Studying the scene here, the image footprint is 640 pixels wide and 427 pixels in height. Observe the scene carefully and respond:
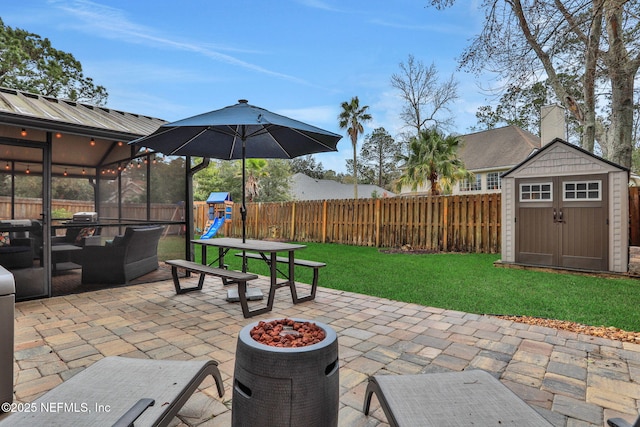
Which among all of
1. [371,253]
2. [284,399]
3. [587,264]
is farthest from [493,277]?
[284,399]

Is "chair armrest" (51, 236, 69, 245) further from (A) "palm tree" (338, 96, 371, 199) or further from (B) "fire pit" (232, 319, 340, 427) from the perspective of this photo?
(A) "palm tree" (338, 96, 371, 199)

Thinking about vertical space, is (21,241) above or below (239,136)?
below

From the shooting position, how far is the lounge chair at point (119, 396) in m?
1.32

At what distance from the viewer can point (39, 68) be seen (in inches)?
647

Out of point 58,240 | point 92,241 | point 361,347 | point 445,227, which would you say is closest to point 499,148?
point 445,227

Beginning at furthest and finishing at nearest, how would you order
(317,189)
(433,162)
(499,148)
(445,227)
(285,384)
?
(317,189), (499,148), (433,162), (445,227), (285,384)

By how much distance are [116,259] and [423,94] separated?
63.6ft

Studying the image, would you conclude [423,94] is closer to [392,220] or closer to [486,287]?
[392,220]

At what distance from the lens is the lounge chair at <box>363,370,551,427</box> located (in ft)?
4.41

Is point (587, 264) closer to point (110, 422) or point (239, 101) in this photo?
point (239, 101)

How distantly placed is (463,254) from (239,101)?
686cm

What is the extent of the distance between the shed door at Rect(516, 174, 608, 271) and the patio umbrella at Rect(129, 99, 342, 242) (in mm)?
4504

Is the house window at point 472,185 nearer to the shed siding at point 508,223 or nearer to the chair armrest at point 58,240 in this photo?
the shed siding at point 508,223

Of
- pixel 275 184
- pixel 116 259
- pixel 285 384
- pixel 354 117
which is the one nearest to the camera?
pixel 285 384
